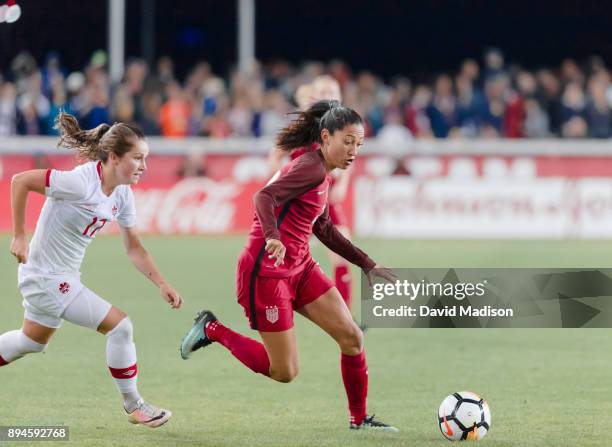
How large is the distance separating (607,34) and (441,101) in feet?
33.2

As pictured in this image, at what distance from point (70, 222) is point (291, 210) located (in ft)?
Answer: 3.70

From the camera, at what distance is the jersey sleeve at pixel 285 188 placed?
20.9 feet

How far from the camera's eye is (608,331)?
10.9 metres

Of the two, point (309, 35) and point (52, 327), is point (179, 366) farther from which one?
point (309, 35)

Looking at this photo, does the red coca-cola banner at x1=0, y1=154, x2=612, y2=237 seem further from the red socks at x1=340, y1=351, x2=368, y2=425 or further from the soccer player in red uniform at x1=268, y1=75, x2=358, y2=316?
the red socks at x1=340, y1=351, x2=368, y2=425

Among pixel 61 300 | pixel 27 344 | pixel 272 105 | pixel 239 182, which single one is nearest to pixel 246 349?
pixel 61 300

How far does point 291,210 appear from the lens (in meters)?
6.70

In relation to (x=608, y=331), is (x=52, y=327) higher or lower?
higher

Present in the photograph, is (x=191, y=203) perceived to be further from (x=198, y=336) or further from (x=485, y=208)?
(x=198, y=336)

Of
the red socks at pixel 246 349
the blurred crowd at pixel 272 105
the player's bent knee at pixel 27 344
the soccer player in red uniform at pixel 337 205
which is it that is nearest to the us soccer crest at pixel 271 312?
the red socks at pixel 246 349

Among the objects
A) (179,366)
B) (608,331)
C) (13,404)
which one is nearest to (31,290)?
(13,404)

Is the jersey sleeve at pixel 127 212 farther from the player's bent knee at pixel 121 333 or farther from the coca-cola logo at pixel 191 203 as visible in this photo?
the coca-cola logo at pixel 191 203

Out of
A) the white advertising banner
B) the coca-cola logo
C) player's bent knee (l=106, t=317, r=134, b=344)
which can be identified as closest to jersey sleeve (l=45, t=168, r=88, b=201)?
player's bent knee (l=106, t=317, r=134, b=344)

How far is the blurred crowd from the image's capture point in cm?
2023
